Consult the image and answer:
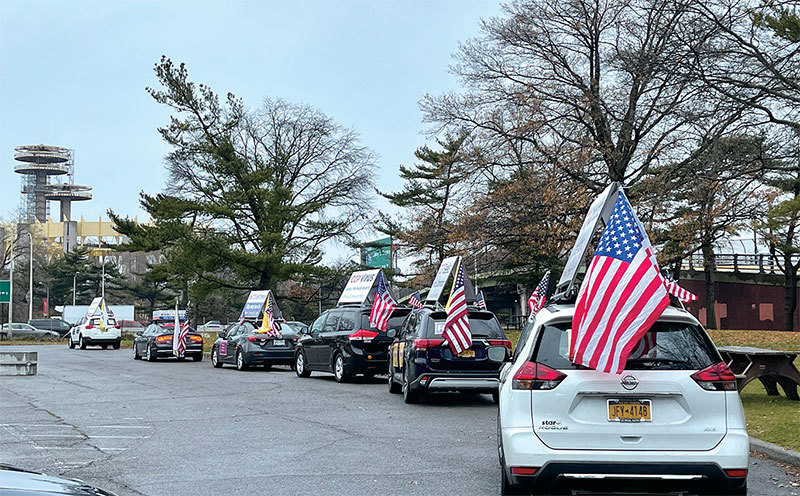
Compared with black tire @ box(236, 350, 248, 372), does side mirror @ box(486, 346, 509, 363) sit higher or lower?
higher

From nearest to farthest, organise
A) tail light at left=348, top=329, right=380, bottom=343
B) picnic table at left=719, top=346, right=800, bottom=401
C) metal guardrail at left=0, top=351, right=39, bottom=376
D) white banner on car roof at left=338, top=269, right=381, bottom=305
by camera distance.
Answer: picnic table at left=719, top=346, right=800, bottom=401, tail light at left=348, top=329, right=380, bottom=343, metal guardrail at left=0, top=351, right=39, bottom=376, white banner on car roof at left=338, top=269, right=381, bottom=305

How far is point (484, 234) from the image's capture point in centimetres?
3175

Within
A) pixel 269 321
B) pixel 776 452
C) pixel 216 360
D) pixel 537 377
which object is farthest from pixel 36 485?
pixel 216 360

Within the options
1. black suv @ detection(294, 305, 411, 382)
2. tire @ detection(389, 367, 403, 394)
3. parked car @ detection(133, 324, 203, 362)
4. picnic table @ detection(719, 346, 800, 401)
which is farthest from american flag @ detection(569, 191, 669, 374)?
parked car @ detection(133, 324, 203, 362)

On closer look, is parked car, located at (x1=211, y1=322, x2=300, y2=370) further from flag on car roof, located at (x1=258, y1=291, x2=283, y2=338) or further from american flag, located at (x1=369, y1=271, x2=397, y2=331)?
american flag, located at (x1=369, y1=271, x2=397, y2=331)

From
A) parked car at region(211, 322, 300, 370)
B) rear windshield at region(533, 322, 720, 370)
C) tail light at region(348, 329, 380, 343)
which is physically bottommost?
parked car at region(211, 322, 300, 370)

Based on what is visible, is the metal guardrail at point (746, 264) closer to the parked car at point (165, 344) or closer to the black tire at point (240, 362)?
the parked car at point (165, 344)

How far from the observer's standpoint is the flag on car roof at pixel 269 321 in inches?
1037

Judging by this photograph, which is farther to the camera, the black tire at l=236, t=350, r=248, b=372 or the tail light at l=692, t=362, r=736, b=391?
the black tire at l=236, t=350, r=248, b=372

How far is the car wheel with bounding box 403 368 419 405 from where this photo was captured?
15312mm

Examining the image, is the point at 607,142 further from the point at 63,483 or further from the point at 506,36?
the point at 63,483

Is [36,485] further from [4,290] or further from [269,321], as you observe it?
[4,290]

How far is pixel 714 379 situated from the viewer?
259 inches

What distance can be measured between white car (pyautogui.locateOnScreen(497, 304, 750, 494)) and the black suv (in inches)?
497
